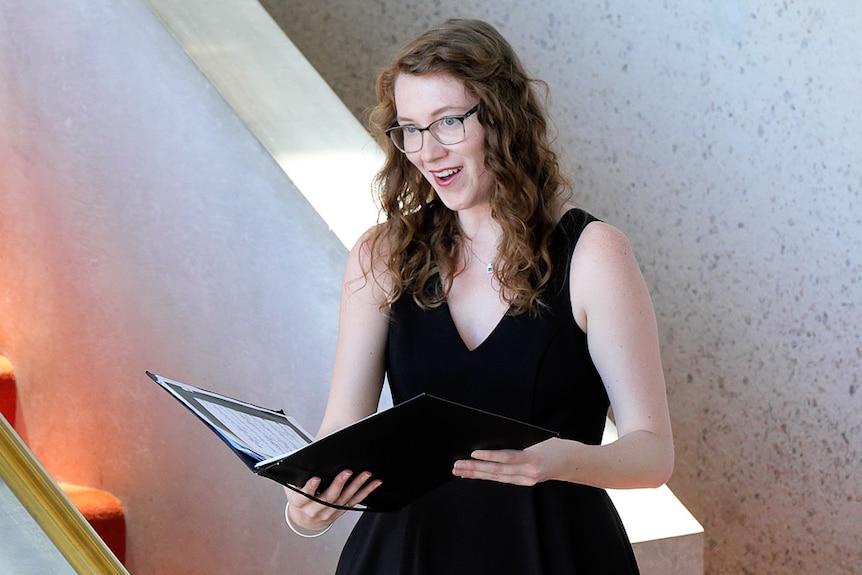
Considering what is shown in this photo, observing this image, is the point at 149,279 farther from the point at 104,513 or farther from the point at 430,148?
the point at 430,148

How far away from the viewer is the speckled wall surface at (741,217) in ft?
11.7

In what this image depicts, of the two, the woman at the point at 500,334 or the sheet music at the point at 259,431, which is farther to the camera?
the woman at the point at 500,334

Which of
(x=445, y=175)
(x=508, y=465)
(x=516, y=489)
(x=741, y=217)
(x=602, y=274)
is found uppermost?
(x=445, y=175)

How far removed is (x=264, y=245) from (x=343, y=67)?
189 centimetres

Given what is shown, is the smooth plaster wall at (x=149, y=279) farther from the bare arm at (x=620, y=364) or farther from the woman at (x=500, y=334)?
the bare arm at (x=620, y=364)

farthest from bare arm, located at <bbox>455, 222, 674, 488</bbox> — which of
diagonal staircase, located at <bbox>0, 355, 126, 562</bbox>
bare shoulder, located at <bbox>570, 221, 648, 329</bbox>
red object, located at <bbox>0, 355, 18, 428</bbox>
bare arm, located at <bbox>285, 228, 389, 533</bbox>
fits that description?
red object, located at <bbox>0, 355, 18, 428</bbox>

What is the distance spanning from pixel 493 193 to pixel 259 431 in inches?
21.7

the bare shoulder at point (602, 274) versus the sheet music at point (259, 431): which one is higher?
the sheet music at point (259, 431)

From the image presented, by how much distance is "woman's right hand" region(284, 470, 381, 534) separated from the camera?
5.03 ft

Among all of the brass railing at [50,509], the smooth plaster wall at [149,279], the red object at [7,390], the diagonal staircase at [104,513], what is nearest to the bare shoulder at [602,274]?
the smooth plaster wall at [149,279]

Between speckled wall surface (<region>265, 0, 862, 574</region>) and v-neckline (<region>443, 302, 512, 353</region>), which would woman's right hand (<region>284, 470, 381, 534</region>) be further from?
speckled wall surface (<region>265, 0, 862, 574</region>)

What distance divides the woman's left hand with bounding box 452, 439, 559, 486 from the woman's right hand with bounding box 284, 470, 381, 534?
5.4 inches

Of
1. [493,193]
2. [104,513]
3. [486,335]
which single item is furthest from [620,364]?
[104,513]

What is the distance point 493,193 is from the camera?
1.83 meters
